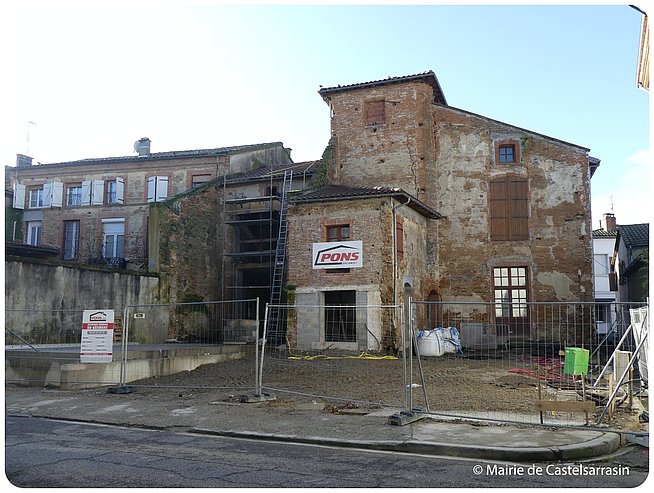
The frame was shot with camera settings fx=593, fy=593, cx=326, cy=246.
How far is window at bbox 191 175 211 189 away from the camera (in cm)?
3209

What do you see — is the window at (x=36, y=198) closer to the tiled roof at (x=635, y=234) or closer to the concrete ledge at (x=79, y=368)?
the concrete ledge at (x=79, y=368)

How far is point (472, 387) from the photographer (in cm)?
1261

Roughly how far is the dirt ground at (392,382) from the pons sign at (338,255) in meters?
4.08

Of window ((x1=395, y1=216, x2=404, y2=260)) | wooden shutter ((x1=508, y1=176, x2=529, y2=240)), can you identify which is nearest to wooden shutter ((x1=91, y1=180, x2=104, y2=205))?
window ((x1=395, y1=216, x2=404, y2=260))

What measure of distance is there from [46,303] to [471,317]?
16.0 metres

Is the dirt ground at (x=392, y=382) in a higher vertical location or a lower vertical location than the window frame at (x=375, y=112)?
lower

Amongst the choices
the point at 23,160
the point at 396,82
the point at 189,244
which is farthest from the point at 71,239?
the point at 396,82

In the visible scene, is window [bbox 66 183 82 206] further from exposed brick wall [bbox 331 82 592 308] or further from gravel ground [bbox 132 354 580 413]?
gravel ground [bbox 132 354 580 413]

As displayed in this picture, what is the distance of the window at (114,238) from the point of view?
32.9 meters

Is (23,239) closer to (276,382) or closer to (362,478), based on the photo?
(276,382)

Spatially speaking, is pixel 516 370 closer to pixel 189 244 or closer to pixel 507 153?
pixel 507 153

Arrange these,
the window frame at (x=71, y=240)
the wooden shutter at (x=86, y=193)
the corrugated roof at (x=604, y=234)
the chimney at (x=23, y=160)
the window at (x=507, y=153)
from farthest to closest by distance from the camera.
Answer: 1. the corrugated roof at (x=604, y=234)
2. the chimney at (x=23, y=160)
3. the window frame at (x=71, y=240)
4. the wooden shutter at (x=86, y=193)
5. the window at (x=507, y=153)

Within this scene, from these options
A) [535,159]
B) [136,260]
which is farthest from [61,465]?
[136,260]

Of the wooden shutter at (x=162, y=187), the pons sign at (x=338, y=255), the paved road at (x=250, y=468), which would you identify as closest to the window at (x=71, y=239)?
the wooden shutter at (x=162, y=187)
